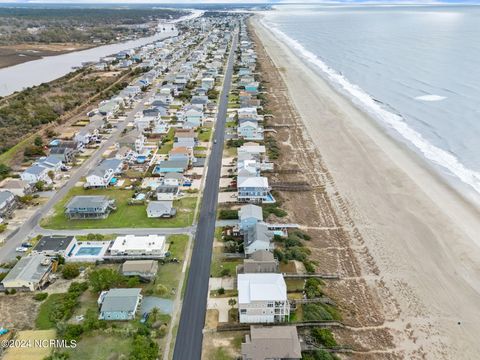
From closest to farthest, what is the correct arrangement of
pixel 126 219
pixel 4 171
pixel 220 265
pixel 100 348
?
1. pixel 100 348
2. pixel 220 265
3. pixel 126 219
4. pixel 4 171

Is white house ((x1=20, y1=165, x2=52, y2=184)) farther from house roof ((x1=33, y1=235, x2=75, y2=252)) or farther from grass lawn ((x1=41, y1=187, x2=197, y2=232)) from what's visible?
house roof ((x1=33, y1=235, x2=75, y2=252))

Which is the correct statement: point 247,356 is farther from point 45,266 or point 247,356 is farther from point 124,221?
point 124,221

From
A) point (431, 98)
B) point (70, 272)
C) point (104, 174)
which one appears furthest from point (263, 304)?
point (431, 98)

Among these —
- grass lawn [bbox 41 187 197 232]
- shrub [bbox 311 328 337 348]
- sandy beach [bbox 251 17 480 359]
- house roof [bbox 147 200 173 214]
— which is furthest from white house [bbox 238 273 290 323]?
house roof [bbox 147 200 173 214]

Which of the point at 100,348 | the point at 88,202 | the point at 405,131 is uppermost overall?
the point at 100,348

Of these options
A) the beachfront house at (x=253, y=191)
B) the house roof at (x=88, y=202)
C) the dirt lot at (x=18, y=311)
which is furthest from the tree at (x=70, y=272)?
the beachfront house at (x=253, y=191)

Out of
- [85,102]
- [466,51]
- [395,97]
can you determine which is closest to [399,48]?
[466,51]

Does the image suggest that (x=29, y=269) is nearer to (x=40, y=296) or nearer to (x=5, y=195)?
(x=40, y=296)

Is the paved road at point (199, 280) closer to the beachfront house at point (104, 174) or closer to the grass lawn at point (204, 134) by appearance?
the grass lawn at point (204, 134)
